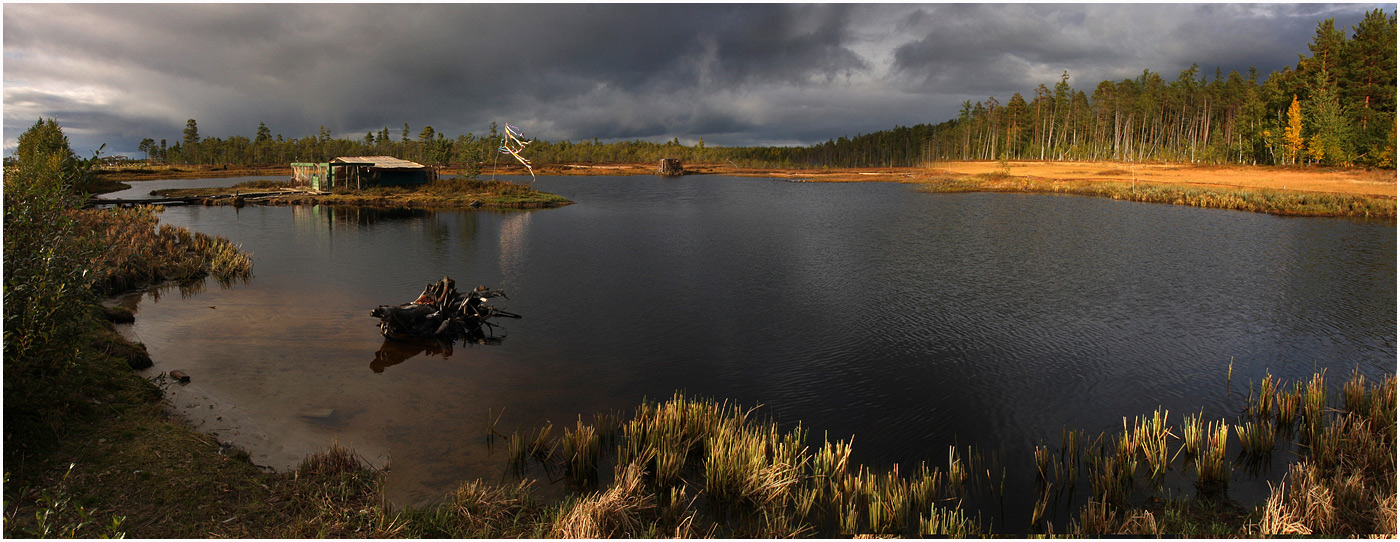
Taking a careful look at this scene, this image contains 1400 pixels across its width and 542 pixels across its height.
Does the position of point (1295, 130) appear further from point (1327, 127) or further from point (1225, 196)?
point (1225, 196)

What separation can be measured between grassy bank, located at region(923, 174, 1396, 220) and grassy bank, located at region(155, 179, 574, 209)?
55157 millimetres

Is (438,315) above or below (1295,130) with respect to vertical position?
below

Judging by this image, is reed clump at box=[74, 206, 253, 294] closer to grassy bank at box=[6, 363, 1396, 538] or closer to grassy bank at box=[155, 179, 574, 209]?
grassy bank at box=[6, 363, 1396, 538]

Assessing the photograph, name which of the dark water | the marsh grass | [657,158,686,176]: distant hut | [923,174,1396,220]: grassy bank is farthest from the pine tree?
[657,158,686,176]: distant hut

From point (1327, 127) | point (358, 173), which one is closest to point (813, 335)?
point (358, 173)

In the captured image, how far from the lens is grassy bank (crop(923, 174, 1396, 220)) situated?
5497 cm

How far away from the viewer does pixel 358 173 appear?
77.8 metres

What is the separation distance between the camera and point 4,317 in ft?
33.6

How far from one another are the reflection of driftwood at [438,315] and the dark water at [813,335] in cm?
81

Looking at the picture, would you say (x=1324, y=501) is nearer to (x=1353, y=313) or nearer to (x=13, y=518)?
(x=13, y=518)

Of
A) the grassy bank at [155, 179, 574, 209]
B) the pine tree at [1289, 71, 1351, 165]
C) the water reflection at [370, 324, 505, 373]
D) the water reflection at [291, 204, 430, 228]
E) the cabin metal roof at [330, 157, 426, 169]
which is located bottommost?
the water reflection at [370, 324, 505, 373]

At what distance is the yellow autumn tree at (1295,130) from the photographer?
275ft

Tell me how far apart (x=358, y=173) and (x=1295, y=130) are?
11076 cm

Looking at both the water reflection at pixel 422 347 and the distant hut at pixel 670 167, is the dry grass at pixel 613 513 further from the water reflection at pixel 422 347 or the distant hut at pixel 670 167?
the distant hut at pixel 670 167
